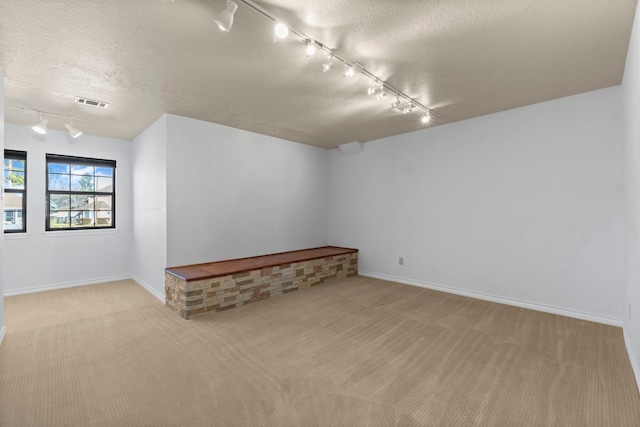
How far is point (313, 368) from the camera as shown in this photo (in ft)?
7.78

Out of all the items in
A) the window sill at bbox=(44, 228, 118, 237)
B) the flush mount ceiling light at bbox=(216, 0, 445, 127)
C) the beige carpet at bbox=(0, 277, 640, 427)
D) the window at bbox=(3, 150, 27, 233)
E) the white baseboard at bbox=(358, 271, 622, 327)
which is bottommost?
the beige carpet at bbox=(0, 277, 640, 427)

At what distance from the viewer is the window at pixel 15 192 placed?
175 inches

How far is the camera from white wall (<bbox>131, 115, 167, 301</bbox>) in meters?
4.09

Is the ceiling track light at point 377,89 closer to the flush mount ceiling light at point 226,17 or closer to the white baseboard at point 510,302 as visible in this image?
the flush mount ceiling light at point 226,17

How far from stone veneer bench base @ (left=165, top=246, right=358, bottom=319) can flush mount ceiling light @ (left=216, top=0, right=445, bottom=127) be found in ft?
8.87

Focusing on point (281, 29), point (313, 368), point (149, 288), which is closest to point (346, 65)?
point (281, 29)

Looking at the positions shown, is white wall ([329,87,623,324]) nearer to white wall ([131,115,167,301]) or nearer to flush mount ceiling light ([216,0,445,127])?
flush mount ceiling light ([216,0,445,127])

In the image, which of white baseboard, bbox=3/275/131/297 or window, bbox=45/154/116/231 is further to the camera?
window, bbox=45/154/116/231

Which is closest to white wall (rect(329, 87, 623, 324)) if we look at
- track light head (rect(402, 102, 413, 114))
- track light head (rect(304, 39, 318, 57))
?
track light head (rect(402, 102, 413, 114))

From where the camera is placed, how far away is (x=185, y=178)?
418 cm

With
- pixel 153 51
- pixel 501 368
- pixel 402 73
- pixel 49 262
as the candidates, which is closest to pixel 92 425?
pixel 153 51

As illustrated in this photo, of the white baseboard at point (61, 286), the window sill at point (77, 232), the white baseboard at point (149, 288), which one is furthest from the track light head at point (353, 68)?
the white baseboard at point (61, 286)

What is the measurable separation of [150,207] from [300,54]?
343 centimetres

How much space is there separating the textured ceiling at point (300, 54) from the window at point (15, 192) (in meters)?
0.85
